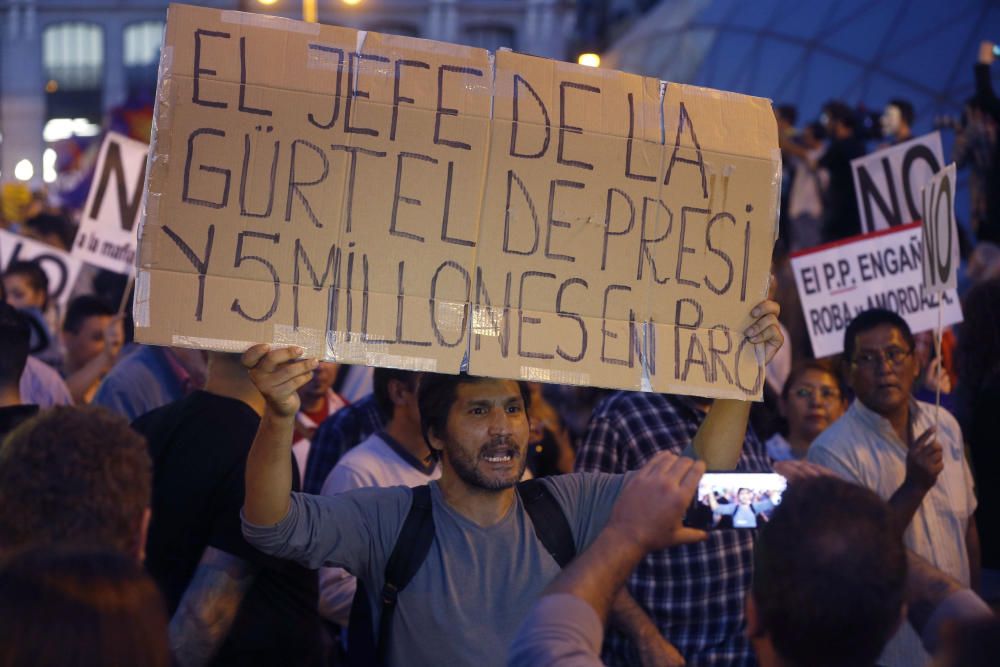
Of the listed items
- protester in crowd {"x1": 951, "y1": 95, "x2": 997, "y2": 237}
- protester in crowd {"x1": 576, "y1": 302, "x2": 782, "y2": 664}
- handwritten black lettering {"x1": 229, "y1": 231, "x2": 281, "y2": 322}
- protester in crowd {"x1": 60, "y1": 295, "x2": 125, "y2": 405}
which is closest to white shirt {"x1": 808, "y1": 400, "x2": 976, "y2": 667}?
protester in crowd {"x1": 576, "y1": 302, "x2": 782, "y2": 664}

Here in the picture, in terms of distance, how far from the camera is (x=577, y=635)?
2494mm

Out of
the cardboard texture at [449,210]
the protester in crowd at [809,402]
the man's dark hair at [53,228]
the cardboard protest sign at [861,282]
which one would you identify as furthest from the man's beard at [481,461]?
the man's dark hair at [53,228]

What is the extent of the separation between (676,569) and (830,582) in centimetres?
221

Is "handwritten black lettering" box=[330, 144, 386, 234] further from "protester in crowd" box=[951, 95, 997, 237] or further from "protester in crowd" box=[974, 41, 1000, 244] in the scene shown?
"protester in crowd" box=[951, 95, 997, 237]

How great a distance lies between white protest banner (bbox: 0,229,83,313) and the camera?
32.5 feet

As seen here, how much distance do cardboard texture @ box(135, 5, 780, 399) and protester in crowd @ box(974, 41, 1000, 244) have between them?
268 inches

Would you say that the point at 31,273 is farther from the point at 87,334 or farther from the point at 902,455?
the point at 902,455

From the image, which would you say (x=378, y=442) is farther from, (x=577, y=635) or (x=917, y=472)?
(x=577, y=635)

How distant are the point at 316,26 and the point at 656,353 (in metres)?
1.35

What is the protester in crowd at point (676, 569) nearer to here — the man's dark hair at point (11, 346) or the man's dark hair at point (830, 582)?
the man's dark hair at point (830, 582)

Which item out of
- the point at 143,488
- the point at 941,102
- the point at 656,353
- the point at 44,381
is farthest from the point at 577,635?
the point at 941,102

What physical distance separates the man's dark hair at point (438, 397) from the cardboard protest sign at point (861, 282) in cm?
338

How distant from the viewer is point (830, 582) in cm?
259

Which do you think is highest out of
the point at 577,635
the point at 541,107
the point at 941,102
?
the point at 941,102
